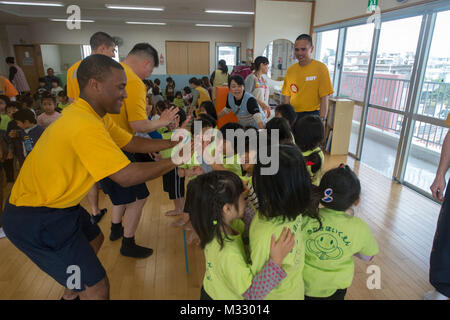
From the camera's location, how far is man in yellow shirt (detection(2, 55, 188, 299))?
121 cm

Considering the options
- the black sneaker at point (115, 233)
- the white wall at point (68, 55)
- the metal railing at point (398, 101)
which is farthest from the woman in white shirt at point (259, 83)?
the white wall at point (68, 55)

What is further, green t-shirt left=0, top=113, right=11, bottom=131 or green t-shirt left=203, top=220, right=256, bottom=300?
green t-shirt left=0, top=113, right=11, bottom=131

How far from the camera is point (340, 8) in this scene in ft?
15.6

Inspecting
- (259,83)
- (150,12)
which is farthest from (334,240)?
(150,12)

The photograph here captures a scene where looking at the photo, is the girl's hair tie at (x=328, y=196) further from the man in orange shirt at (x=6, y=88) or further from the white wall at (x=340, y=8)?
the man in orange shirt at (x=6, y=88)

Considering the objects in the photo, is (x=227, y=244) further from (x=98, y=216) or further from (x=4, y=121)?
(x=4, y=121)

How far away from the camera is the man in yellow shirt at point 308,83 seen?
322 centimetres

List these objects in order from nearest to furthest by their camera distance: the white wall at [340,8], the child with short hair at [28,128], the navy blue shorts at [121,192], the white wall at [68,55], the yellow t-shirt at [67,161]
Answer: the yellow t-shirt at [67,161] → the navy blue shorts at [121,192] → the child with short hair at [28,128] → the white wall at [340,8] → the white wall at [68,55]

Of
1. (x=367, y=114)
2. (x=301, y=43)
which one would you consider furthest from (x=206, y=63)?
(x=301, y=43)

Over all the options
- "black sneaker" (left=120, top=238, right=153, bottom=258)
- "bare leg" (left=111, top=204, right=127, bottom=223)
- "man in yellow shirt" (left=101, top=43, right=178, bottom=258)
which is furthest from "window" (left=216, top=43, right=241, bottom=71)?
"black sneaker" (left=120, top=238, right=153, bottom=258)

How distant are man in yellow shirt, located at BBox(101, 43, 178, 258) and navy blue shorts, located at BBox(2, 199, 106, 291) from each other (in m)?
0.83

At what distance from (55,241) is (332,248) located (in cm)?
125

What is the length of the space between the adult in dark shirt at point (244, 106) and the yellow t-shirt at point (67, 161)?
2241 millimetres

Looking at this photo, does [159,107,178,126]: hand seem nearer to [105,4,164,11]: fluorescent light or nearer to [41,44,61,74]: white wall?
[105,4,164,11]: fluorescent light
